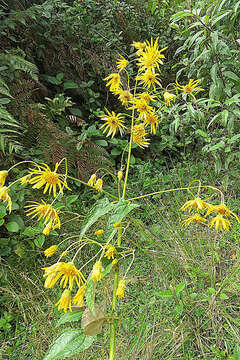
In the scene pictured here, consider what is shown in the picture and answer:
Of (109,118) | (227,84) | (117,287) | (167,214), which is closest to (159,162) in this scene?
(167,214)

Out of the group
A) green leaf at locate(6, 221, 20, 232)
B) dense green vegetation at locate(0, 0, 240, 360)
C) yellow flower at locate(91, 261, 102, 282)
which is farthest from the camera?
green leaf at locate(6, 221, 20, 232)

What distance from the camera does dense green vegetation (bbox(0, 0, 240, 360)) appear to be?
1.16m

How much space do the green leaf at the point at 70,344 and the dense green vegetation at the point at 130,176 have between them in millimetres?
29

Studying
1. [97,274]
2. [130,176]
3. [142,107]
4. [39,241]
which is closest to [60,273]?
[97,274]

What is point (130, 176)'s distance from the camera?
210 centimetres

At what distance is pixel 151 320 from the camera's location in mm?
1219

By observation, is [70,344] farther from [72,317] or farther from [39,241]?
[39,241]

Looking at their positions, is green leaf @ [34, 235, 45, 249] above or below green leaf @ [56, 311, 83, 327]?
below

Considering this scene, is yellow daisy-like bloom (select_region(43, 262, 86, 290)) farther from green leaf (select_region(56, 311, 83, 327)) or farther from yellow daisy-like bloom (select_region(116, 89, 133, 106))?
yellow daisy-like bloom (select_region(116, 89, 133, 106))

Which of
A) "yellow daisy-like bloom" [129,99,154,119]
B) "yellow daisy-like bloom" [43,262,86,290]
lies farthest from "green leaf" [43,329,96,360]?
"yellow daisy-like bloom" [129,99,154,119]

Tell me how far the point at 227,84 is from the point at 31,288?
52.1 inches

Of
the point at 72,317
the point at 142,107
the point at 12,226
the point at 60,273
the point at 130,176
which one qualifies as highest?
the point at 142,107

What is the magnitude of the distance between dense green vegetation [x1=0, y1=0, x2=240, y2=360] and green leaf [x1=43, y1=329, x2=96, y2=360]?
0.03 meters

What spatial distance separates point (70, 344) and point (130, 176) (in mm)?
1507
